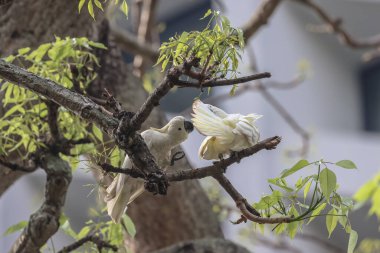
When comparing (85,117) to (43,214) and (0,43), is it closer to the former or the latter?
(43,214)

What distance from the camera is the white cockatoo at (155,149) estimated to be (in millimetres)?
694

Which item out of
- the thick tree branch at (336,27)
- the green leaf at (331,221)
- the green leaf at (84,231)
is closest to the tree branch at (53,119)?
the green leaf at (84,231)

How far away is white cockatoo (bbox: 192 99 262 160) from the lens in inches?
26.2

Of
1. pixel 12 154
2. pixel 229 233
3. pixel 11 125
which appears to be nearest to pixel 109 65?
pixel 12 154

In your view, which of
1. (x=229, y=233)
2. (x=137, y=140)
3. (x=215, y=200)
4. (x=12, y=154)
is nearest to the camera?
(x=137, y=140)

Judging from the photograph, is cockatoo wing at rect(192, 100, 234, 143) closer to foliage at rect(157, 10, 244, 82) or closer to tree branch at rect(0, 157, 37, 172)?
foliage at rect(157, 10, 244, 82)

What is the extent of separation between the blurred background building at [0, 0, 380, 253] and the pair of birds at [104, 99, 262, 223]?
2.15 metres

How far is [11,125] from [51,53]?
92 mm

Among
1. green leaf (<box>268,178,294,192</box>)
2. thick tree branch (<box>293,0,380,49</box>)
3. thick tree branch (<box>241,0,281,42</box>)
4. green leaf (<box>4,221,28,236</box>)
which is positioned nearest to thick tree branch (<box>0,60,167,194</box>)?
green leaf (<box>268,178,294,192</box>)

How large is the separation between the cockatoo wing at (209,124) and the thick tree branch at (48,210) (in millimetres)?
255

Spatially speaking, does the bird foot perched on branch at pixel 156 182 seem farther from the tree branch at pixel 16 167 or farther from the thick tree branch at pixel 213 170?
the tree branch at pixel 16 167

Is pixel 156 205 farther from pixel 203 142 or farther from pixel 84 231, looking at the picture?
pixel 203 142

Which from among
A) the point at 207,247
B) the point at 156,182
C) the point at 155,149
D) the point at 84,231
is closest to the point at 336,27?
the point at 207,247

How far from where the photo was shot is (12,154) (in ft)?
3.21
